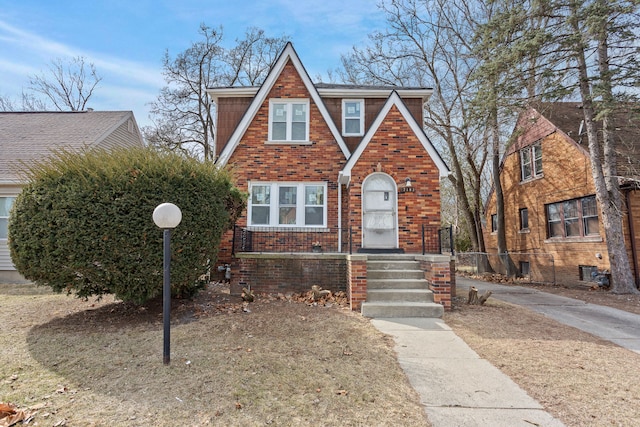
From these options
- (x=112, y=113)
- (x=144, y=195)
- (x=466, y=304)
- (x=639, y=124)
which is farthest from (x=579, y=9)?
(x=112, y=113)

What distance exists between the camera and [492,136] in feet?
50.9

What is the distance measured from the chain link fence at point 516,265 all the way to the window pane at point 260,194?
11.7m

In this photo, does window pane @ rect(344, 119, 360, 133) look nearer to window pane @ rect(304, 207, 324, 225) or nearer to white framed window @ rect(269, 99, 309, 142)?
white framed window @ rect(269, 99, 309, 142)

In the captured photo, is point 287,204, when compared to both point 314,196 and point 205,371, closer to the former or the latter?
point 314,196

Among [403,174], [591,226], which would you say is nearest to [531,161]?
[591,226]

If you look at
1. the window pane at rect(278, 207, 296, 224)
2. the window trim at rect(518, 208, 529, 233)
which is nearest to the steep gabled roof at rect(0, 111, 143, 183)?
the window pane at rect(278, 207, 296, 224)

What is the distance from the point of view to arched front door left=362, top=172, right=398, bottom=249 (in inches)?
370

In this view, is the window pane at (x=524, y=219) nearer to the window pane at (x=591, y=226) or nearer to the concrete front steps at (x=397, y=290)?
the window pane at (x=591, y=226)

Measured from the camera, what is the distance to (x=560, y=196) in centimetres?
1398

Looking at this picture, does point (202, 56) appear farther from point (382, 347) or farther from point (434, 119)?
point (382, 347)

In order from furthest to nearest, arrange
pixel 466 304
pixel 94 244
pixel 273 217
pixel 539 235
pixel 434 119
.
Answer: pixel 434 119 → pixel 539 235 → pixel 273 217 → pixel 466 304 → pixel 94 244

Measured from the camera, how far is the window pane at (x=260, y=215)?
33.8 feet

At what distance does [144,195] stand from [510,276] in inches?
640

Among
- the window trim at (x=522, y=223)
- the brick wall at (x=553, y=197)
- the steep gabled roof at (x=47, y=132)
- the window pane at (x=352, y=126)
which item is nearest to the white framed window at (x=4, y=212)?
the steep gabled roof at (x=47, y=132)
